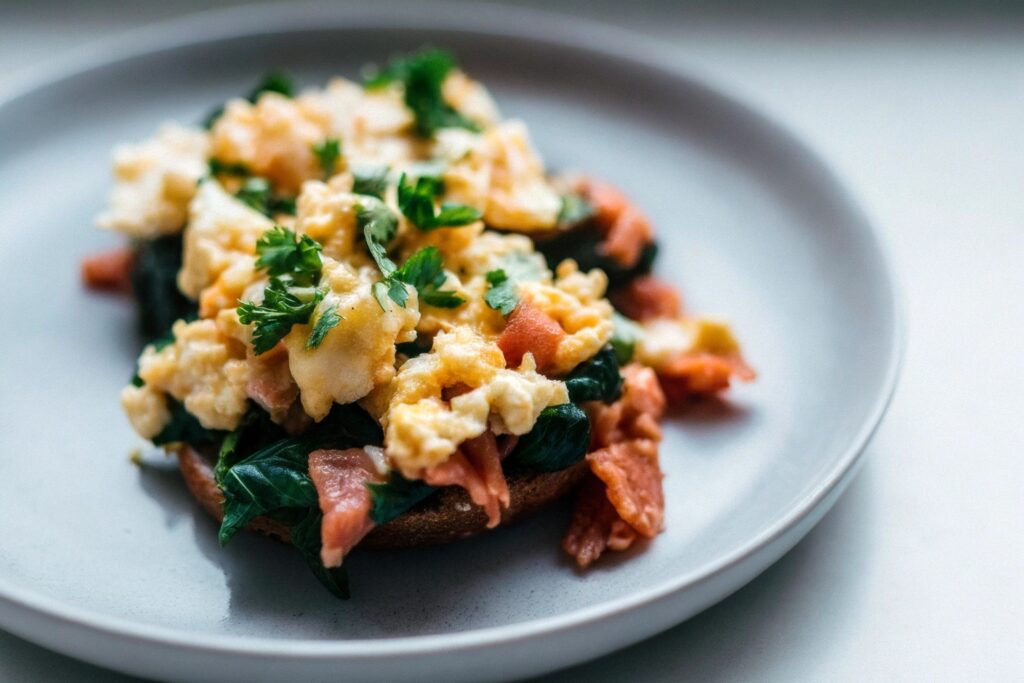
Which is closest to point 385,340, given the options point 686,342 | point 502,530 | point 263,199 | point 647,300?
point 502,530

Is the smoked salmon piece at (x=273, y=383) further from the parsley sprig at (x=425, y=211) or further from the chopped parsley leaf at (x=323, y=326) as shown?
the parsley sprig at (x=425, y=211)

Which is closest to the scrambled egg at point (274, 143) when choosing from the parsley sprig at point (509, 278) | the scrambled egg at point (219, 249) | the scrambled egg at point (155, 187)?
the scrambled egg at point (155, 187)

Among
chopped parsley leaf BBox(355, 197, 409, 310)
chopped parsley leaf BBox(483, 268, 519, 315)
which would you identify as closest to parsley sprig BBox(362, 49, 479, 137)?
chopped parsley leaf BBox(355, 197, 409, 310)

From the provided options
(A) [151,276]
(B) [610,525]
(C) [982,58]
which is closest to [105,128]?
(A) [151,276]

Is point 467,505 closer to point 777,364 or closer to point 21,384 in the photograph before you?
point 777,364

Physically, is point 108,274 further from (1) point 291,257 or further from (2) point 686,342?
(2) point 686,342

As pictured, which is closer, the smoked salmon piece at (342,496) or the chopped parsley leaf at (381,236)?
the smoked salmon piece at (342,496)
